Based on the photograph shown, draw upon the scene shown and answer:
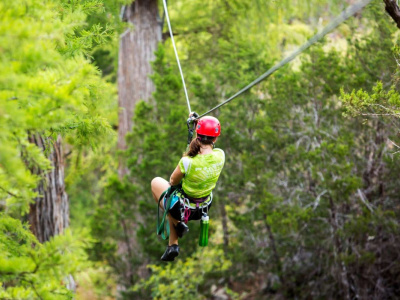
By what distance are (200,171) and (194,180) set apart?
0.14 m

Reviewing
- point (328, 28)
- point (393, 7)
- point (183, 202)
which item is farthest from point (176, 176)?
point (393, 7)

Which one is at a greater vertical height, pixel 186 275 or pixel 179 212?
pixel 179 212

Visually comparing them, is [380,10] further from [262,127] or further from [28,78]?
[28,78]

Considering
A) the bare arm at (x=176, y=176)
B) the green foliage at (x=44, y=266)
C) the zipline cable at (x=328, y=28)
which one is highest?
the zipline cable at (x=328, y=28)

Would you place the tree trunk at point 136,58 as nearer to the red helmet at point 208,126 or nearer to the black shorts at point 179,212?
the black shorts at point 179,212

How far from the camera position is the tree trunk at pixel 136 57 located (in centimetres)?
1348

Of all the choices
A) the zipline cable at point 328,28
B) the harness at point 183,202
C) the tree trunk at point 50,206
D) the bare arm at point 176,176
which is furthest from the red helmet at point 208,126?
the tree trunk at point 50,206

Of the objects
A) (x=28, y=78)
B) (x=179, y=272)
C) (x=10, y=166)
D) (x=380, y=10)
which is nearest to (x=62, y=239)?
(x=10, y=166)

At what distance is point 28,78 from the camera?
2980 mm

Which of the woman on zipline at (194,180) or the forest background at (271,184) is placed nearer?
the woman on zipline at (194,180)

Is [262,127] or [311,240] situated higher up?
[262,127]

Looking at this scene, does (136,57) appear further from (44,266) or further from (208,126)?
(44,266)

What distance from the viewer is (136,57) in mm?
13828

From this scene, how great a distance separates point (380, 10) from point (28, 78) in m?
7.75
